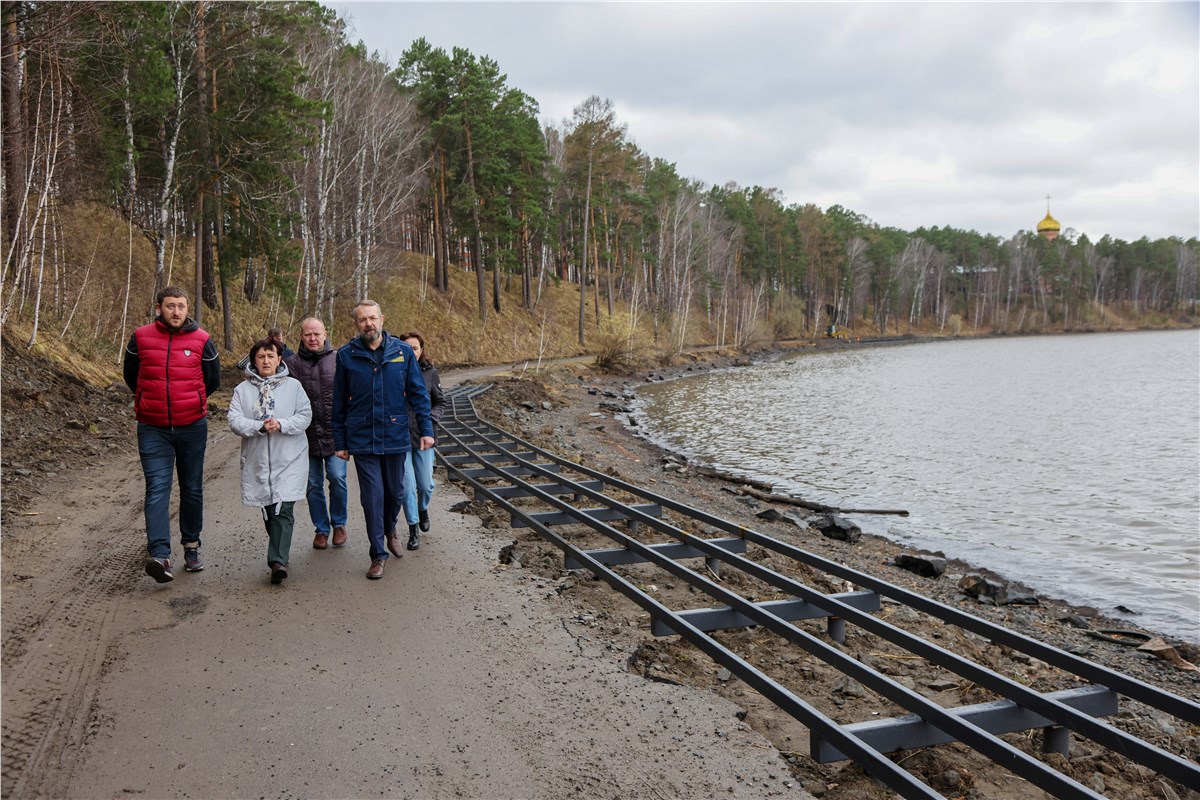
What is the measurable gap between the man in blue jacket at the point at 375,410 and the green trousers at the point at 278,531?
0.60 meters

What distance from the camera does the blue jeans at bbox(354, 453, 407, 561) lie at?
256 inches

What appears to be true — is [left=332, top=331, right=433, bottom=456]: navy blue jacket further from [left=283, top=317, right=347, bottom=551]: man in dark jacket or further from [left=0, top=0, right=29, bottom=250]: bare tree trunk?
[left=0, top=0, right=29, bottom=250]: bare tree trunk

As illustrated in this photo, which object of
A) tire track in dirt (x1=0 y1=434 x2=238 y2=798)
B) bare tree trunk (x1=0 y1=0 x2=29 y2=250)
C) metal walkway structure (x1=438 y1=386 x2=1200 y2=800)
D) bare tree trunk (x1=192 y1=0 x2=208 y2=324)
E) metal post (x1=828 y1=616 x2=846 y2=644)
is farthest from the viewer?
bare tree trunk (x1=192 y1=0 x2=208 y2=324)

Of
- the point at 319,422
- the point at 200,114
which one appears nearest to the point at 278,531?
the point at 319,422

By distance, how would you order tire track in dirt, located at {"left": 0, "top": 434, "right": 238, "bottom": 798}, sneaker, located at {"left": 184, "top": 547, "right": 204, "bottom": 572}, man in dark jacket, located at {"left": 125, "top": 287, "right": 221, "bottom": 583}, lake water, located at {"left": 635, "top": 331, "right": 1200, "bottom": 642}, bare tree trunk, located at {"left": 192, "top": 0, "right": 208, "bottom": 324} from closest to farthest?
tire track in dirt, located at {"left": 0, "top": 434, "right": 238, "bottom": 798}
man in dark jacket, located at {"left": 125, "top": 287, "right": 221, "bottom": 583}
sneaker, located at {"left": 184, "top": 547, "right": 204, "bottom": 572}
lake water, located at {"left": 635, "top": 331, "right": 1200, "bottom": 642}
bare tree trunk, located at {"left": 192, "top": 0, "right": 208, "bottom": 324}

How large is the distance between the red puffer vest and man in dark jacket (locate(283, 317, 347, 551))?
2.98 feet

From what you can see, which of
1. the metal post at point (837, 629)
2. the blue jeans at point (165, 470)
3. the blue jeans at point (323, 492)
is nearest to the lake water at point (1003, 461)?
the metal post at point (837, 629)

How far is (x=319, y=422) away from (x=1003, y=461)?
1646 centimetres

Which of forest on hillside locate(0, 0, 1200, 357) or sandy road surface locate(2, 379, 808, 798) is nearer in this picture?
sandy road surface locate(2, 379, 808, 798)

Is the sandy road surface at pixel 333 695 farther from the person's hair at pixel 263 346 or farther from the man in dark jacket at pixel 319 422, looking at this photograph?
the person's hair at pixel 263 346

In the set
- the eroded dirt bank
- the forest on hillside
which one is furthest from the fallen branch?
the forest on hillside

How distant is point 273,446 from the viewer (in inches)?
252

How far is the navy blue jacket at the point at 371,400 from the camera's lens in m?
6.45

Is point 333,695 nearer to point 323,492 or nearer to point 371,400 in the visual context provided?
point 371,400
